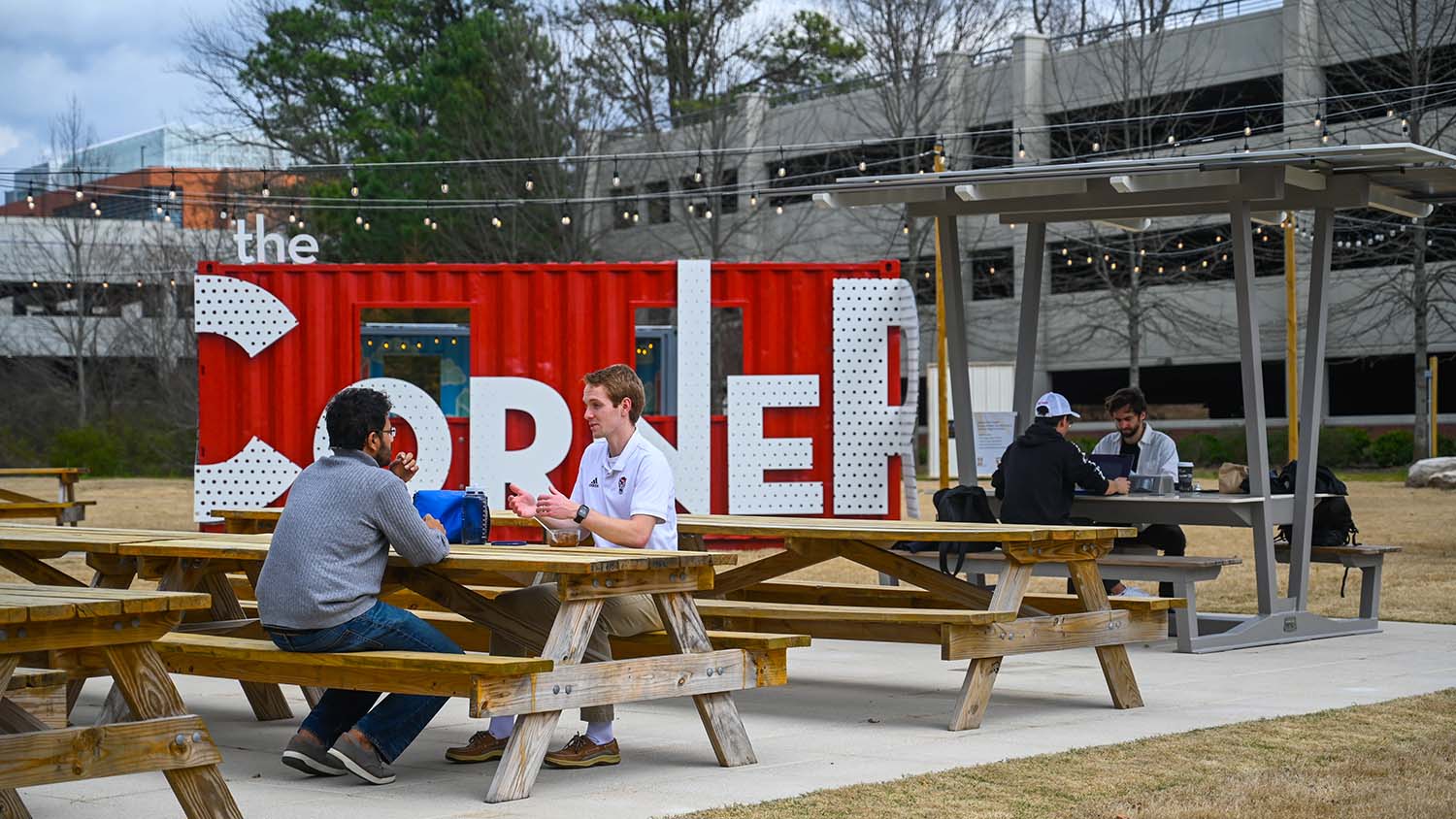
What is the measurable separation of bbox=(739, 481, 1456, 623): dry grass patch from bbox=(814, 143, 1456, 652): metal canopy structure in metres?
1.50

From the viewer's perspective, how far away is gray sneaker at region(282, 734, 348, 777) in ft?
21.3

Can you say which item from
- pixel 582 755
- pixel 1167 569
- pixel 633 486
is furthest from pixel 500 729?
pixel 1167 569

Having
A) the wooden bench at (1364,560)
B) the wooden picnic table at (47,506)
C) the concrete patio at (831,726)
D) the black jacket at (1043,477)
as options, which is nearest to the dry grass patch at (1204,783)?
the concrete patio at (831,726)

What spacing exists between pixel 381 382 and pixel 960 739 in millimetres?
11225

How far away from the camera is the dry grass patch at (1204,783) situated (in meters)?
5.79

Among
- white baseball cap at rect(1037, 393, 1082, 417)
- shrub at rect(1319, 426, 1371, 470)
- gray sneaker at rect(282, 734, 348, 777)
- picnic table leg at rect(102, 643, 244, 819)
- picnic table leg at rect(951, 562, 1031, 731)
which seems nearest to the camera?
picnic table leg at rect(102, 643, 244, 819)

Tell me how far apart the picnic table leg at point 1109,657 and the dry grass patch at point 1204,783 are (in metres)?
0.80

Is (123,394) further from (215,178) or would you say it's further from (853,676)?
(853,676)

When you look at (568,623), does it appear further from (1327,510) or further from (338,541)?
(1327,510)

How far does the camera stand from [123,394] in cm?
4950

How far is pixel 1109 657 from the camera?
8383mm

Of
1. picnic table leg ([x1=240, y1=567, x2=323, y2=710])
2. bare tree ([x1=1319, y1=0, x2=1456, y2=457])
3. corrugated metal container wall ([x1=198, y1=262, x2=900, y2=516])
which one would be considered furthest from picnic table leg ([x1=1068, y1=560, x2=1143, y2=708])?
bare tree ([x1=1319, y1=0, x2=1456, y2=457])

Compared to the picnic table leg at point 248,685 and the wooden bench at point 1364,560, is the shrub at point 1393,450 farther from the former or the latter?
the picnic table leg at point 248,685

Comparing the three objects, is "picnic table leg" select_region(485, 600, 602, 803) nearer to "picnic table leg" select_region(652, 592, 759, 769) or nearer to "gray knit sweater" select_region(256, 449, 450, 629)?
"picnic table leg" select_region(652, 592, 759, 769)
